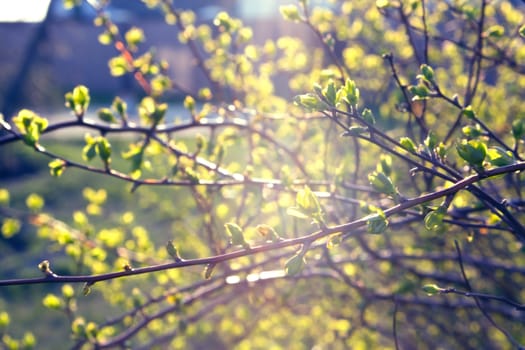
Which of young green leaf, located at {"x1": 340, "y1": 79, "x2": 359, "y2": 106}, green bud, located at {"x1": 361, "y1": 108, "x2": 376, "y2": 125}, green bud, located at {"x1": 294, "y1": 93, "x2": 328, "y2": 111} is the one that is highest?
young green leaf, located at {"x1": 340, "y1": 79, "x2": 359, "y2": 106}

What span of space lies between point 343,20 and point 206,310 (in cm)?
159

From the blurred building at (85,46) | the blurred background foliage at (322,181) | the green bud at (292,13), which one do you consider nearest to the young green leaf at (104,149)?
the blurred background foliage at (322,181)

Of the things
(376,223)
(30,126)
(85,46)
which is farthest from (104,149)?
(85,46)

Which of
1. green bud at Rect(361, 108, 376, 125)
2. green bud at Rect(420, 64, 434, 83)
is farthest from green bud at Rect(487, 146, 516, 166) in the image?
green bud at Rect(420, 64, 434, 83)

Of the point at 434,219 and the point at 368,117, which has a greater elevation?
the point at 368,117

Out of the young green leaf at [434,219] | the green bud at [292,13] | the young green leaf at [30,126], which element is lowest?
the young green leaf at [30,126]

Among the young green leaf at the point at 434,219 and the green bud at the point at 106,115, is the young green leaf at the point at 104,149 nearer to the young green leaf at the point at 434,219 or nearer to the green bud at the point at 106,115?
the green bud at the point at 106,115

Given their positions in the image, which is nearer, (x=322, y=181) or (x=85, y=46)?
(x=322, y=181)

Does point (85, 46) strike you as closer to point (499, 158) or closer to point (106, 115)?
point (106, 115)

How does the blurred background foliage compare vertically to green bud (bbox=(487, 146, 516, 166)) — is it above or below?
below

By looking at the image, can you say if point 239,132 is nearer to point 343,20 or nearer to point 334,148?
point 334,148

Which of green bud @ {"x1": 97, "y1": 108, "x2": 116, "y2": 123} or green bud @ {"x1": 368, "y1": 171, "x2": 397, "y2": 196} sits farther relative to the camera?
green bud @ {"x1": 97, "y1": 108, "x2": 116, "y2": 123}

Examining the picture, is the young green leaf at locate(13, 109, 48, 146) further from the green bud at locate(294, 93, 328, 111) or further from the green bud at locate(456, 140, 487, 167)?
the green bud at locate(456, 140, 487, 167)

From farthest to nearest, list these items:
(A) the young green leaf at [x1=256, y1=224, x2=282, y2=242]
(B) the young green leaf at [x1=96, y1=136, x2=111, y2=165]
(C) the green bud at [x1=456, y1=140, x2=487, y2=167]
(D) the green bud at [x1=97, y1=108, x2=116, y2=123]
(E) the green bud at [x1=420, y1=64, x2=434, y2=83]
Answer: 1. (D) the green bud at [x1=97, y1=108, x2=116, y2=123]
2. (B) the young green leaf at [x1=96, y1=136, x2=111, y2=165]
3. (E) the green bud at [x1=420, y1=64, x2=434, y2=83]
4. (A) the young green leaf at [x1=256, y1=224, x2=282, y2=242]
5. (C) the green bud at [x1=456, y1=140, x2=487, y2=167]
